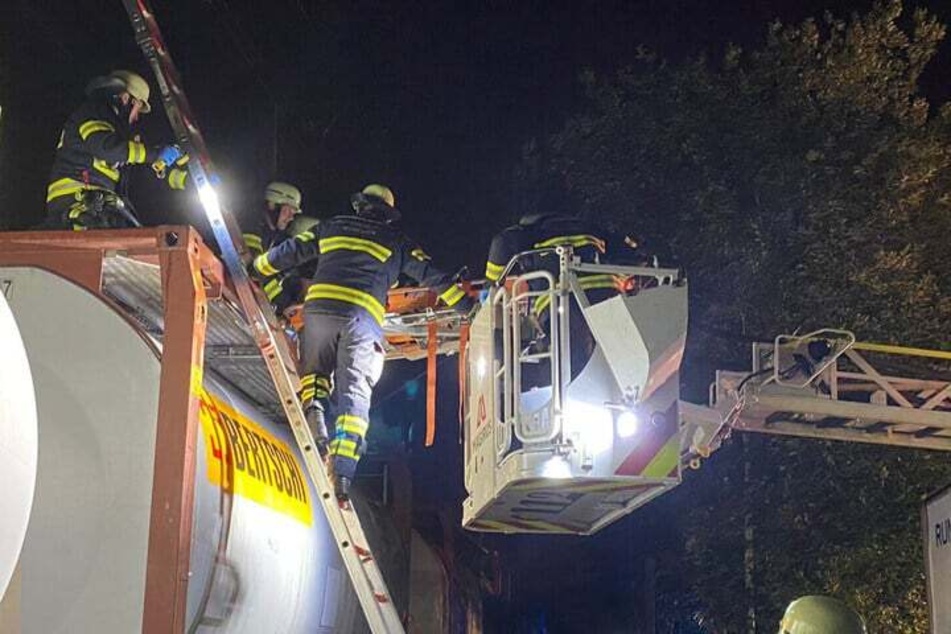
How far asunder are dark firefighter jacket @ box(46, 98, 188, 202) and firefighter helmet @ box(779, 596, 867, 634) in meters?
3.95

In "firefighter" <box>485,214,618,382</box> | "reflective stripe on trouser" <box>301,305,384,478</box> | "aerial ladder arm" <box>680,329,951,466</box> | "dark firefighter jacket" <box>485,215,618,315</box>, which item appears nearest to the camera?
"firefighter" <box>485,214,618,382</box>

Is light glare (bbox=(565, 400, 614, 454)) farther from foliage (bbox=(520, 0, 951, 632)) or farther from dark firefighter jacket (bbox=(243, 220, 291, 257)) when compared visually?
foliage (bbox=(520, 0, 951, 632))

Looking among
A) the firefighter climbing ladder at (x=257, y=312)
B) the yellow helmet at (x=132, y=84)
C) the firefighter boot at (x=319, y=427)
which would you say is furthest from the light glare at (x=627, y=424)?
the yellow helmet at (x=132, y=84)

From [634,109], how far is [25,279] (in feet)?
39.9

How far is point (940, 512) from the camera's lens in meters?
7.16

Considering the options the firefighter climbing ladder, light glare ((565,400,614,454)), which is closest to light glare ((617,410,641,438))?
light glare ((565,400,614,454))

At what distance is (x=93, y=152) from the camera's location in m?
6.50

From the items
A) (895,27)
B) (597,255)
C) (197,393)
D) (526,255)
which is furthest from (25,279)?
(895,27)

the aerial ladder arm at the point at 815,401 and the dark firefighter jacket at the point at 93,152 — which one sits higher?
the dark firefighter jacket at the point at 93,152

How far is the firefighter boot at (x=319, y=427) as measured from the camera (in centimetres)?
618

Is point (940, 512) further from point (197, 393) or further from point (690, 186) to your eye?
point (690, 186)

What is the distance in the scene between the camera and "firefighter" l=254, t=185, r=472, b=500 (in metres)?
6.54

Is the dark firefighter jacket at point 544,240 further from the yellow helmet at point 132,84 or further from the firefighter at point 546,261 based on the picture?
the yellow helmet at point 132,84

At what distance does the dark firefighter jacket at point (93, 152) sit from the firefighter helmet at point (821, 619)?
3955 mm
